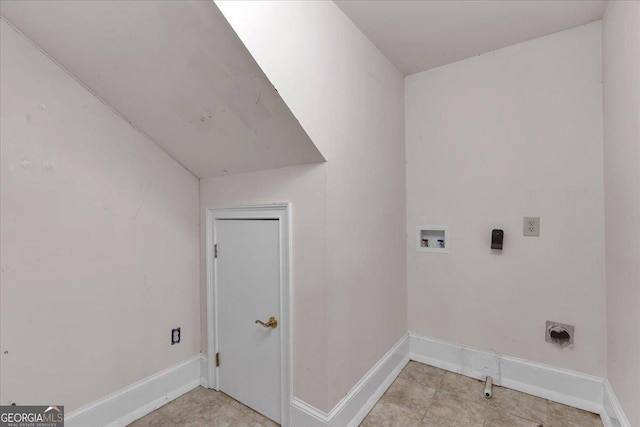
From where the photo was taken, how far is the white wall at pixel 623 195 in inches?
53.2

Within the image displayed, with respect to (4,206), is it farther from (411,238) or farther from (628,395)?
(628,395)

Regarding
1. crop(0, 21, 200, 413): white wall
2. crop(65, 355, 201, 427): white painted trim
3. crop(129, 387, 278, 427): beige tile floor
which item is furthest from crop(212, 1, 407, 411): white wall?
crop(65, 355, 201, 427): white painted trim

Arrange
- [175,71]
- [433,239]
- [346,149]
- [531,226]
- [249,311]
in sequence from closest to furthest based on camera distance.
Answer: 1. [175,71]
2. [346,149]
3. [249,311]
4. [531,226]
5. [433,239]

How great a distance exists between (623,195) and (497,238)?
741 millimetres

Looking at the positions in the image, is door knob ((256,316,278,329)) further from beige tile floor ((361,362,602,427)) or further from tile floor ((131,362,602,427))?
beige tile floor ((361,362,602,427))

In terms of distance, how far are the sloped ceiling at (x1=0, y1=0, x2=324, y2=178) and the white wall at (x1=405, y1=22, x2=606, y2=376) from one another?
4.59 feet

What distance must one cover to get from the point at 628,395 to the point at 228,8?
8.55ft

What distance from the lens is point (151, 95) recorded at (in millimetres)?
1529

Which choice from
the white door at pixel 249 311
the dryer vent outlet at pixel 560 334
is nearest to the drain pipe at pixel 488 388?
the dryer vent outlet at pixel 560 334

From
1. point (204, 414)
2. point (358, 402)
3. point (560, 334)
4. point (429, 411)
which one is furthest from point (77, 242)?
point (560, 334)

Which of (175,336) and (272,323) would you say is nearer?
(272,323)

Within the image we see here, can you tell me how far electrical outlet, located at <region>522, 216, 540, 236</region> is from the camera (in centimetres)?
204

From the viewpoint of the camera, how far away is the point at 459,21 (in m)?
1.86

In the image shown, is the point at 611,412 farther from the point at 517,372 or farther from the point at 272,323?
the point at 272,323
